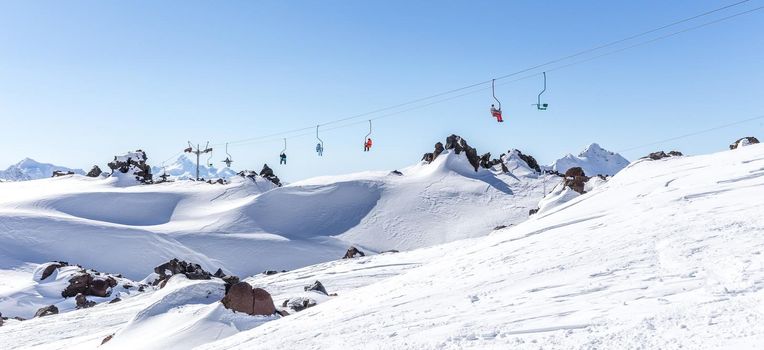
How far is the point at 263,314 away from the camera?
38.5ft

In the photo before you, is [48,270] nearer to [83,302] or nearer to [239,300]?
[83,302]

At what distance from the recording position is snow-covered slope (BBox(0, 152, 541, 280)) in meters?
34.2

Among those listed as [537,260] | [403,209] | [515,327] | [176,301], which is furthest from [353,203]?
[515,327]

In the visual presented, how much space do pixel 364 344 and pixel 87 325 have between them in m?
12.6

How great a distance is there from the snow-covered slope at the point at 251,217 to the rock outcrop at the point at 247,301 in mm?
22713

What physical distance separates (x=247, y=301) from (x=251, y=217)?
30.6 metres

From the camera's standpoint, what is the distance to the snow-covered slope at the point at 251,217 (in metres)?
34.2

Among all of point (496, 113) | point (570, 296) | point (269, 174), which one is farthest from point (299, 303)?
point (269, 174)

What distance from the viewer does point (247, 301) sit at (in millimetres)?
11695

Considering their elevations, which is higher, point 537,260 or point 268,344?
point 537,260

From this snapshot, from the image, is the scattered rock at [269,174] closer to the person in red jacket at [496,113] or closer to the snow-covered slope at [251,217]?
the snow-covered slope at [251,217]

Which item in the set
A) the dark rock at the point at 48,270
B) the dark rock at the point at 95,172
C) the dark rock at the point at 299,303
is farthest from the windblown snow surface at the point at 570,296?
the dark rock at the point at 95,172

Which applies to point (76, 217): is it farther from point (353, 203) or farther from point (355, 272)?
point (355, 272)

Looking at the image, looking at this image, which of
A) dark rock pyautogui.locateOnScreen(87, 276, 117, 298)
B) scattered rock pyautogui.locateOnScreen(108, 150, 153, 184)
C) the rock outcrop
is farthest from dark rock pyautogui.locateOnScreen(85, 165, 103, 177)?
the rock outcrop
